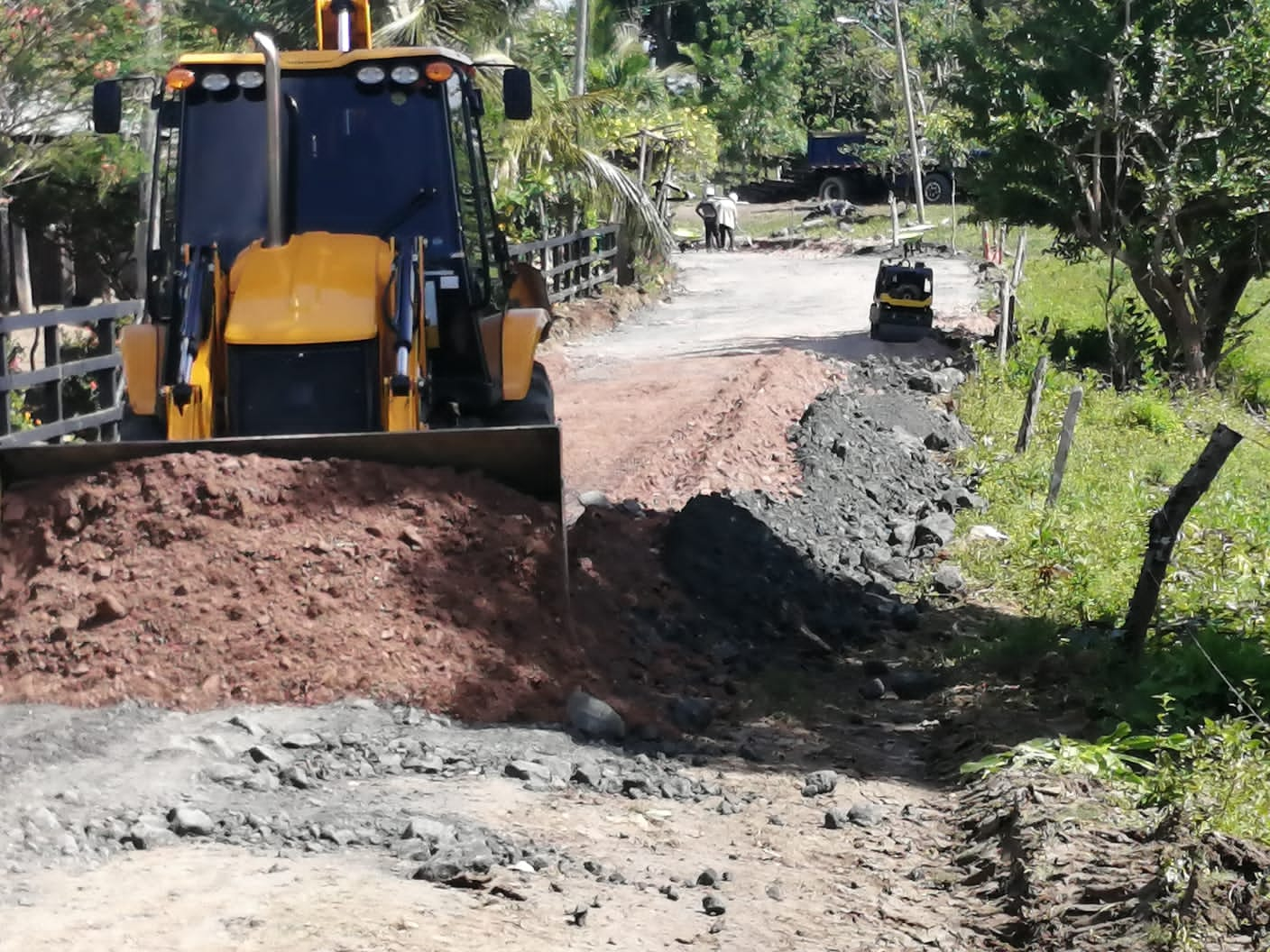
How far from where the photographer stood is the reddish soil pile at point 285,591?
8008 millimetres

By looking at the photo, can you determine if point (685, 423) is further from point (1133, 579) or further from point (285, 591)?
point (285, 591)

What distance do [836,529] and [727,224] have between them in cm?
3508

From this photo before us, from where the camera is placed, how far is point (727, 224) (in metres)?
47.5

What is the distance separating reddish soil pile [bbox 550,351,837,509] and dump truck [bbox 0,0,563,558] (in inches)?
166

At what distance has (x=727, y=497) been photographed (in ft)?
40.7

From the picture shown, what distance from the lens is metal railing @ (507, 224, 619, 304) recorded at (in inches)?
1129

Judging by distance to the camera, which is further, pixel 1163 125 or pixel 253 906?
pixel 1163 125

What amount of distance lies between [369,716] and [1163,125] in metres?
17.0

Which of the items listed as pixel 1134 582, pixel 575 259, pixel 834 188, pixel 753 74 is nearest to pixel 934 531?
pixel 1134 582

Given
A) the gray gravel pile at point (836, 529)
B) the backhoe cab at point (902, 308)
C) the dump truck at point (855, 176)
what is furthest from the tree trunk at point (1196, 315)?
the dump truck at point (855, 176)

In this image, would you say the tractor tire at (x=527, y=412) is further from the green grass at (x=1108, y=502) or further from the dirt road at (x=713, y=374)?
the green grass at (x=1108, y=502)

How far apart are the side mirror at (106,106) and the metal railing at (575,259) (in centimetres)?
1603

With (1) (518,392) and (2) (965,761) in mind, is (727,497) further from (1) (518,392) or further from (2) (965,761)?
(2) (965,761)

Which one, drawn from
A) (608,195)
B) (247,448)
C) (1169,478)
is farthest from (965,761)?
(608,195)
